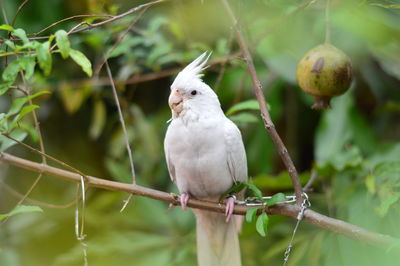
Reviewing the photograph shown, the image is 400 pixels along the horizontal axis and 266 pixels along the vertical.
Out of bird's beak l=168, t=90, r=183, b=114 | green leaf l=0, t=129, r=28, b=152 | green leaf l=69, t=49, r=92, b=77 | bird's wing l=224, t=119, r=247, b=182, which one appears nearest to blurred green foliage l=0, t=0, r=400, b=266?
bird's wing l=224, t=119, r=247, b=182

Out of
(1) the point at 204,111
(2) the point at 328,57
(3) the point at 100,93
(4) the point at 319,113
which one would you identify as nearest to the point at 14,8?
(3) the point at 100,93

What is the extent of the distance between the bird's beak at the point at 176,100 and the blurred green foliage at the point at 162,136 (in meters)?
0.29

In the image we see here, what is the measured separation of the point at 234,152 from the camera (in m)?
2.33

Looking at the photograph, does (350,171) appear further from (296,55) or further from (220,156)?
(220,156)

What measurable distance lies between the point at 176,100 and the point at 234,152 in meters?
0.33

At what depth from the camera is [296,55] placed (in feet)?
9.84

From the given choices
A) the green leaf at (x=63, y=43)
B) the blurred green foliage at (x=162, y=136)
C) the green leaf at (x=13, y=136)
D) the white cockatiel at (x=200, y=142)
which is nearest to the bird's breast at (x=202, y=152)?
the white cockatiel at (x=200, y=142)

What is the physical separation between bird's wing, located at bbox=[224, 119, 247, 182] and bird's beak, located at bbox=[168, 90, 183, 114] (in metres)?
0.21

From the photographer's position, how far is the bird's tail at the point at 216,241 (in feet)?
7.97

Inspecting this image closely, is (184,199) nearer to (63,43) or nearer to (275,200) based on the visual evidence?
(275,200)

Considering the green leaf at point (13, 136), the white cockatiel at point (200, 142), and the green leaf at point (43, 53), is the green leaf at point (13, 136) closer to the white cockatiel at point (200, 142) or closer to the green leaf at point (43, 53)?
the green leaf at point (43, 53)

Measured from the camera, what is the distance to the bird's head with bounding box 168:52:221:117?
2.26 meters

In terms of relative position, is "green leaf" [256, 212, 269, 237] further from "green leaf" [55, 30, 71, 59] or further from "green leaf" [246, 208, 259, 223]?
"green leaf" [55, 30, 71, 59]

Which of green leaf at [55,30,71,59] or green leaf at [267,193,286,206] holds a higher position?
green leaf at [55,30,71,59]
